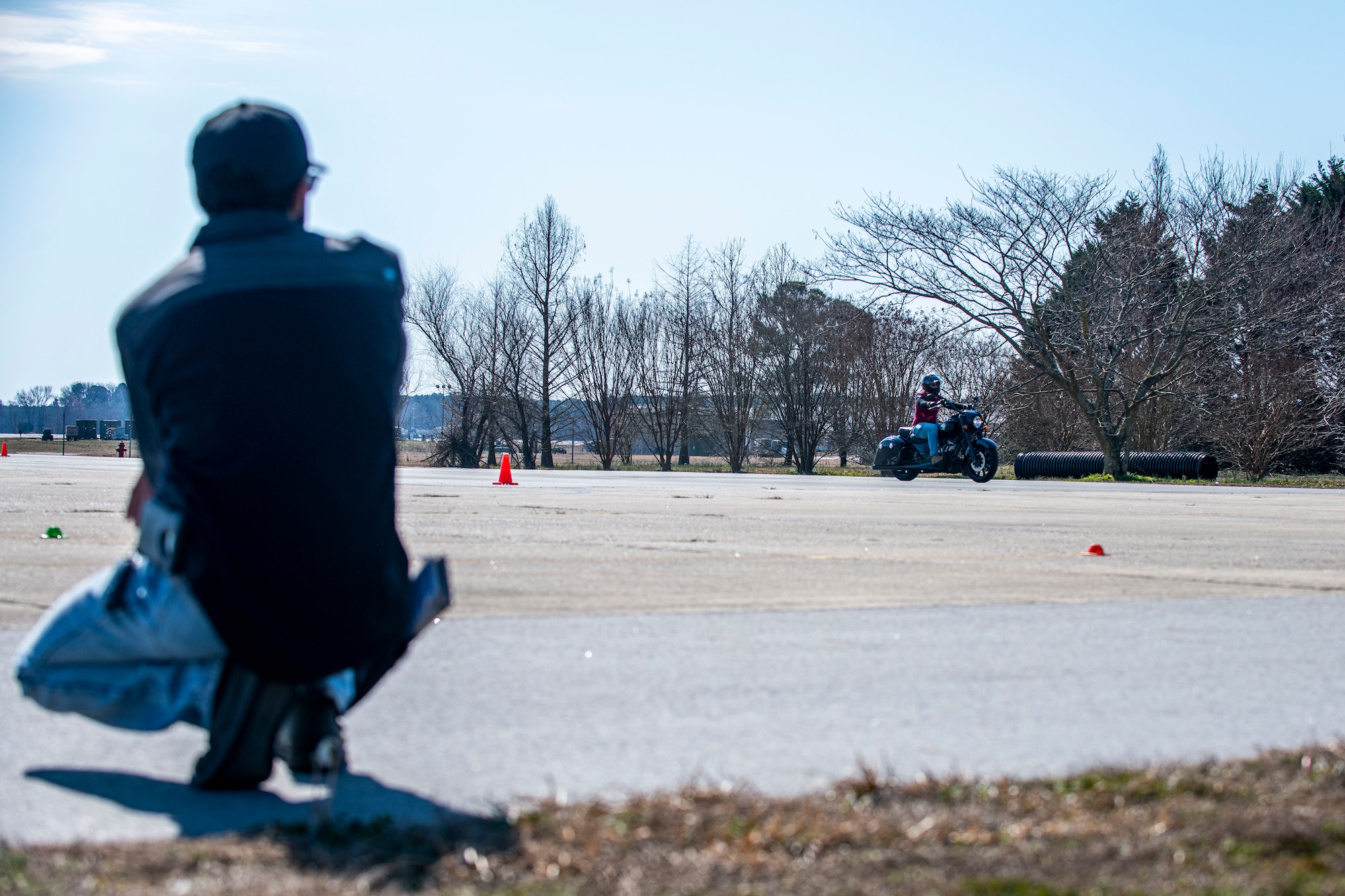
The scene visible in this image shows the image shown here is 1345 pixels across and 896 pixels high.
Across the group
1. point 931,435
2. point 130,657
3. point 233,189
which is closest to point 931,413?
point 931,435

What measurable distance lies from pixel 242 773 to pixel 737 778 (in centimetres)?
104

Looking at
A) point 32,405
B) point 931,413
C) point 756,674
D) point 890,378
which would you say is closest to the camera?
point 756,674

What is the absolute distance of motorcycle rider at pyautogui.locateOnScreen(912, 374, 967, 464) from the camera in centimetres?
2136

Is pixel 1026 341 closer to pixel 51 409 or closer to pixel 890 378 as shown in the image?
pixel 890 378

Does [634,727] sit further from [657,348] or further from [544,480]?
[657,348]

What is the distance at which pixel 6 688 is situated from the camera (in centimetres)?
367

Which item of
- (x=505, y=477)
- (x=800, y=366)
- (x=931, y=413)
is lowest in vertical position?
(x=505, y=477)

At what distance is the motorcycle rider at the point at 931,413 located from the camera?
70.1 feet

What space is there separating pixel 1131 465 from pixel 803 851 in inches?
1216

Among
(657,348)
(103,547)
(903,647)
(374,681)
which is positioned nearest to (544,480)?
(103,547)

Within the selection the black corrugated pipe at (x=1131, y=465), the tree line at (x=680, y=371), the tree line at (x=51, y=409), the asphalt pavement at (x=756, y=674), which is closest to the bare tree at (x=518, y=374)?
the tree line at (x=680, y=371)

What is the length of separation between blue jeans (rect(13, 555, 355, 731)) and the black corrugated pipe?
94.7 ft

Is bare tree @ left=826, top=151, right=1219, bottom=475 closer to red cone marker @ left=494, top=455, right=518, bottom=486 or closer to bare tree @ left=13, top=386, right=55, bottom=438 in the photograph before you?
red cone marker @ left=494, top=455, right=518, bottom=486

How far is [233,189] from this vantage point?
9.49 ft
